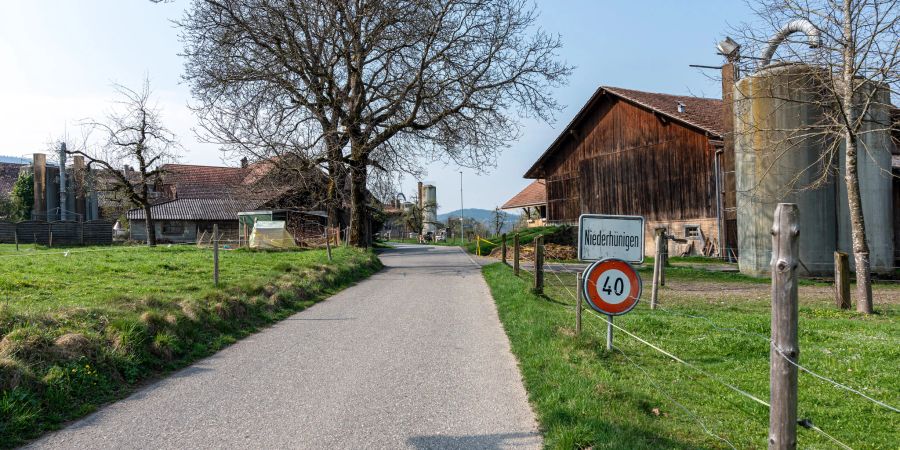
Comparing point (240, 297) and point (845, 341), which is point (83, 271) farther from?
point (845, 341)

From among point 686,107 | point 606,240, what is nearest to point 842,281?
point 606,240

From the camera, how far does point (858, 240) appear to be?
41.5 feet

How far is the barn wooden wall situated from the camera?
1220 inches

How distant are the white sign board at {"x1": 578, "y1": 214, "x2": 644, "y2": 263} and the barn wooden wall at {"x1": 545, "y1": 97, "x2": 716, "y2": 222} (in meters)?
24.5

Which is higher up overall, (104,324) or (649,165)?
(649,165)

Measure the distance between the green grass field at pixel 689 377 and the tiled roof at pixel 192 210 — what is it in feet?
162

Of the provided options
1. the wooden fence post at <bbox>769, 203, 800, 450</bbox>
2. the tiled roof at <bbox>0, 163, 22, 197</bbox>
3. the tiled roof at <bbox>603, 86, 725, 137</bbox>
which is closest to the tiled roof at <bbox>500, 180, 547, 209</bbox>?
the tiled roof at <bbox>603, 86, 725, 137</bbox>

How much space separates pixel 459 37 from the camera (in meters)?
24.5

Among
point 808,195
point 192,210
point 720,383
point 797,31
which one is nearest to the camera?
point 720,383

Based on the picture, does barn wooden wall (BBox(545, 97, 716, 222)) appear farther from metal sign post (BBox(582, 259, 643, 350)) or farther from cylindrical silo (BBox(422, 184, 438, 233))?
cylindrical silo (BBox(422, 184, 438, 233))

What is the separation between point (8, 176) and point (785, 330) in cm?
8000

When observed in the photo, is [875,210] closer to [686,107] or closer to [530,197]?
[686,107]

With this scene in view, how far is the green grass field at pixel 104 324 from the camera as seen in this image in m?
5.65

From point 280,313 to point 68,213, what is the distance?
183 feet
